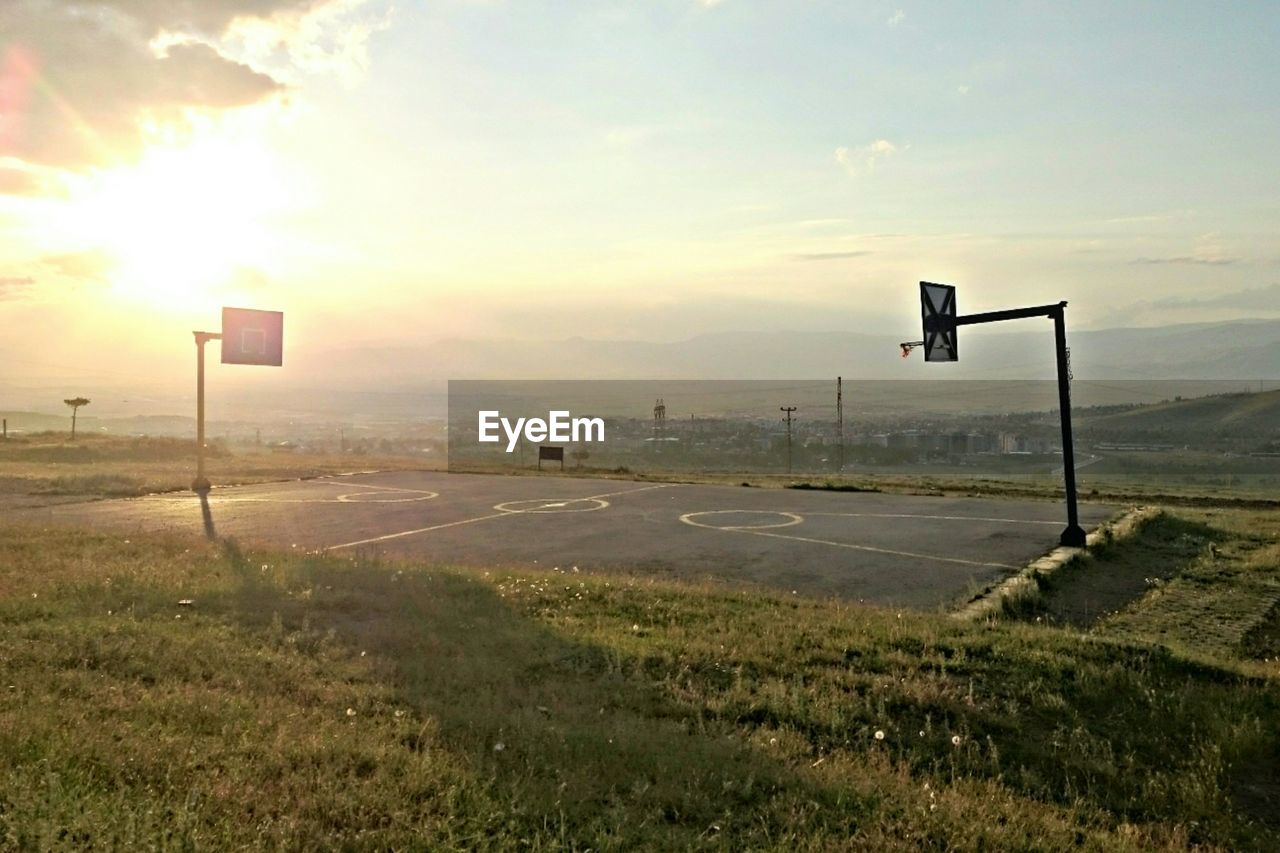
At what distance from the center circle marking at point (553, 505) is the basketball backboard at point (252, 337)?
299 inches

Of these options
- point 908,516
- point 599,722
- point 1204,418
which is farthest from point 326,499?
point 1204,418

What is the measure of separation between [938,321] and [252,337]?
1654 cm

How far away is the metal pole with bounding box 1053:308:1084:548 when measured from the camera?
13984 mm

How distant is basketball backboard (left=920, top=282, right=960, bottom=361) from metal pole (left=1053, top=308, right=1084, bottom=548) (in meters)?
1.64

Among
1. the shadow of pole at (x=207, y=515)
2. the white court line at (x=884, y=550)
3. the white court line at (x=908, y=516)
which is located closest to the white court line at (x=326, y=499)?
the shadow of pole at (x=207, y=515)

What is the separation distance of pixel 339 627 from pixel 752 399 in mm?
150978

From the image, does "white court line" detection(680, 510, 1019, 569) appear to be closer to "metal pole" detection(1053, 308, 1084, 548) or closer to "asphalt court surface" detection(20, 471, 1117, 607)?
"asphalt court surface" detection(20, 471, 1117, 607)

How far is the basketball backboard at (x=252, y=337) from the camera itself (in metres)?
22.1

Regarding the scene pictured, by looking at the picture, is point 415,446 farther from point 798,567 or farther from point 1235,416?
point 1235,416

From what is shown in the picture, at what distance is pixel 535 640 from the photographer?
7.48m

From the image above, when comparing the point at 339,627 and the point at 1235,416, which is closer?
the point at 339,627

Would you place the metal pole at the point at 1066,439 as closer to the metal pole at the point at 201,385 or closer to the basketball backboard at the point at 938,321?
the basketball backboard at the point at 938,321

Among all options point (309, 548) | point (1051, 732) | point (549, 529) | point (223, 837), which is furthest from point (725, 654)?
point (549, 529)

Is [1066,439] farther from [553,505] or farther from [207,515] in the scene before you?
[207,515]
